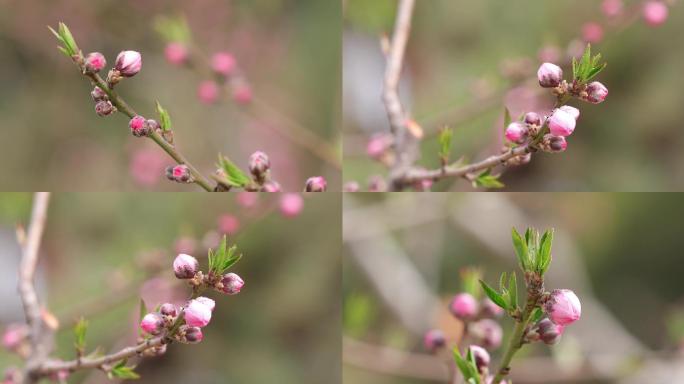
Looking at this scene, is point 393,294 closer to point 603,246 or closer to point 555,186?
point 555,186

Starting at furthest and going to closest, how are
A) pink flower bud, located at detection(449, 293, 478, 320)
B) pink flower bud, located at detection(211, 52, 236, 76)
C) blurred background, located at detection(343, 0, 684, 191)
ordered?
blurred background, located at detection(343, 0, 684, 191) → pink flower bud, located at detection(211, 52, 236, 76) → pink flower bud, located at detection(449, 293, 478, 320)

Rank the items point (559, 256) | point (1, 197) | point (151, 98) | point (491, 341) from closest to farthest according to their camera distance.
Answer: point (491, 341)
point (1, 197)
point (559, 256)
point (151, 98)

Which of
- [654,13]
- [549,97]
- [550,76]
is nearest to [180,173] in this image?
[550,76]

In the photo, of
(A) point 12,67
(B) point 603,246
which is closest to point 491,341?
(B) point 603,246

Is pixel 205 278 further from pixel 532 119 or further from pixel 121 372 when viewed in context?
pixel 532 119

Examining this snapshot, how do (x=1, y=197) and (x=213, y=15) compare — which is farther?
(x=213, y=15)

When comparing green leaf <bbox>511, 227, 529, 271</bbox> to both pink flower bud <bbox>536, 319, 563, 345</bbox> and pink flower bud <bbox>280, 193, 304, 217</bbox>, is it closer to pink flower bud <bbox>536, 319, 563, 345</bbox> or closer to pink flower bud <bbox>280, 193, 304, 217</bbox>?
pink flower bud <bbox>536, 319, 563, 345</bbox>

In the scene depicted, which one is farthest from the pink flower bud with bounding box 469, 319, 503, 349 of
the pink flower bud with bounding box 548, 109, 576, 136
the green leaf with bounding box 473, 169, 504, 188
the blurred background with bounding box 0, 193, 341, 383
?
the blurred background with bounding box 0, 193, 341, 383
